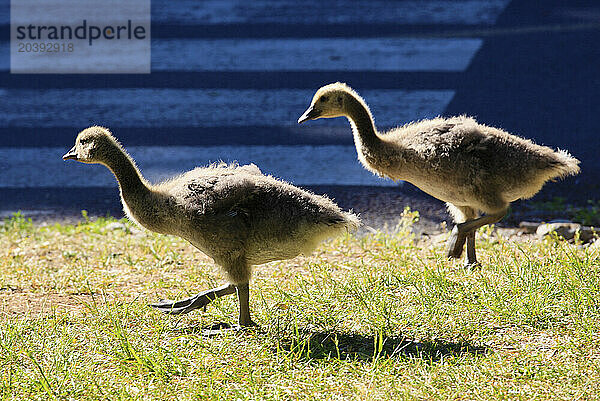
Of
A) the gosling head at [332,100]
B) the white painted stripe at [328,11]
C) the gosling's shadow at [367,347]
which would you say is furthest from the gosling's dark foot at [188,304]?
the white painted stripe at [328,11]

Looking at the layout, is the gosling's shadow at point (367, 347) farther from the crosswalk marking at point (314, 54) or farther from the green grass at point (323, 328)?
the crosswalk marking at point (314, 54)

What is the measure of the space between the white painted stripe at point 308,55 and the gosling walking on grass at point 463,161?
15.7 ft

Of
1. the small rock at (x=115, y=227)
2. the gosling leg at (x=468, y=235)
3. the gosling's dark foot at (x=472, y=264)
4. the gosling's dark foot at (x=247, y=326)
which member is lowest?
the small rock at (x=115, y=227)

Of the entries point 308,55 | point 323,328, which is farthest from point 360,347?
point 308,55

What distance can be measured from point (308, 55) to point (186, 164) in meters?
3.00

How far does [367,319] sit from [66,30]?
8.53 m

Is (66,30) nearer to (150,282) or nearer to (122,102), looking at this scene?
(122,102)

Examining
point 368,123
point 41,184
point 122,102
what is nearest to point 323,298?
point 368,123

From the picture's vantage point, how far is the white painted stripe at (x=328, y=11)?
38.1ft

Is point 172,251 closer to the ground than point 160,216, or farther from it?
closer to the ground

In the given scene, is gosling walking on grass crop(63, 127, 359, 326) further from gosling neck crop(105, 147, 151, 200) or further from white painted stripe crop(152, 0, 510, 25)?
white painted stripe crop(152, 0, 510, 25)

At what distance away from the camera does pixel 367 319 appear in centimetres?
476

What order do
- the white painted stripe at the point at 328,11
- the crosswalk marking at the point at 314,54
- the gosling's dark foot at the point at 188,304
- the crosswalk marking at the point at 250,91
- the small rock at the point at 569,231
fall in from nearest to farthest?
the gosling's dark foot at the point at 188,304
the small rock at the point at 569,231
the crosswalk marking at the point at 250,91
the crosswalk marking at the point at 314,54
the white painted stripe at the point at 328,11

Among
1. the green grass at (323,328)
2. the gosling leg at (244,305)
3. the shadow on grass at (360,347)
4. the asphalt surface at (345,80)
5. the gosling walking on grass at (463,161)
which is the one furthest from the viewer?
the asphalt surface at (345,80)
